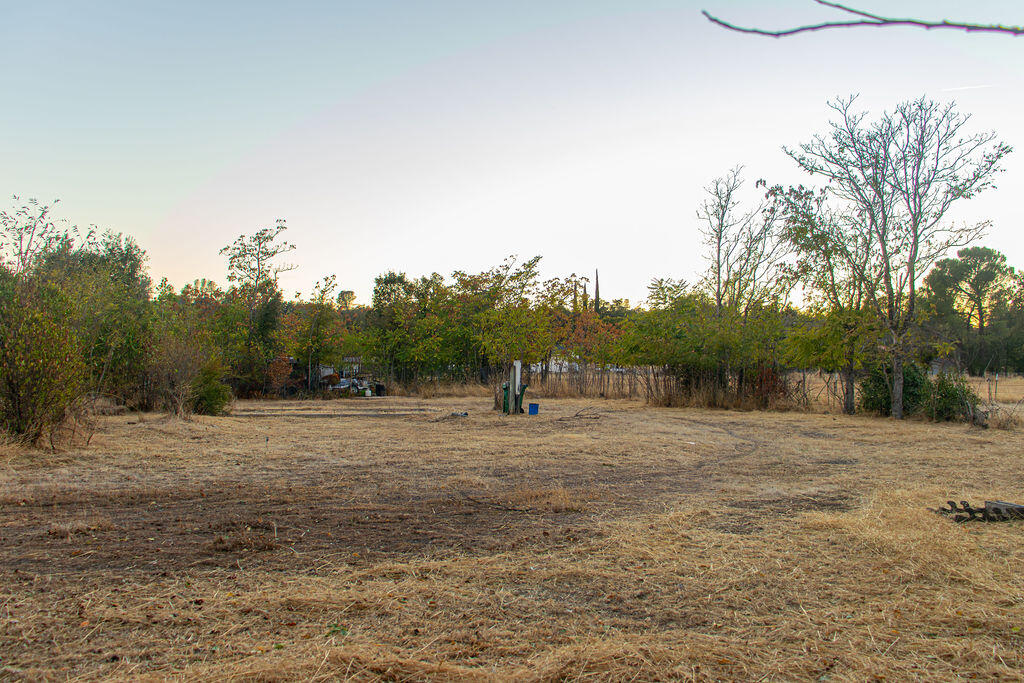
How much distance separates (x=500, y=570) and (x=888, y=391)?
14.1 m

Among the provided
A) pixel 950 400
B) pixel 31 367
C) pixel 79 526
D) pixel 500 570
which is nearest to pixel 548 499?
pixel 500 570

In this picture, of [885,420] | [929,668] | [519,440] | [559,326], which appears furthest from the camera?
[559,326]

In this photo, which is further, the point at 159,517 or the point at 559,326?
the point at 559,326

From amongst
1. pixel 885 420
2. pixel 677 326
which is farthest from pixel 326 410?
pixel 885 420

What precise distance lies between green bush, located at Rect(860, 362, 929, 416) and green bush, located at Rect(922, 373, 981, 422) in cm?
26

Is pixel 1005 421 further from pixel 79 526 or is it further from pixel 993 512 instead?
pixel 79 526

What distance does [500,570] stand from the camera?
3701 millimetres

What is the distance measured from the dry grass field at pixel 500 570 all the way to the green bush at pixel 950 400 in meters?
5.81

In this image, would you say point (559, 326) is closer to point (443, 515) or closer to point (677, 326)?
point (677, 326)

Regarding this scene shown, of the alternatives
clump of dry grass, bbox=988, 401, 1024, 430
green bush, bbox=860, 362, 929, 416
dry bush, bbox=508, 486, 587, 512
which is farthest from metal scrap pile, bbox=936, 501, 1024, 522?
green bush, bbox=860, 362, 929, 416

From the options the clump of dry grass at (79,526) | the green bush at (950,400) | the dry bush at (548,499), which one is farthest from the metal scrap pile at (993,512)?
the green bush at (950,400)

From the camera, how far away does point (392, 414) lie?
1475cm

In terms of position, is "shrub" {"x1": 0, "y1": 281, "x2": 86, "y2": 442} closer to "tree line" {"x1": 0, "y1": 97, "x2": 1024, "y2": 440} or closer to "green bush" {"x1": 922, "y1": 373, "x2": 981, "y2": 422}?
"tree line" {"x1": 0, "y1": 97, "x2": 1024, "y2": 440}

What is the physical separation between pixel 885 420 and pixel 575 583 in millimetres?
12969
